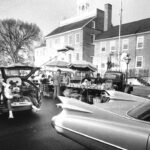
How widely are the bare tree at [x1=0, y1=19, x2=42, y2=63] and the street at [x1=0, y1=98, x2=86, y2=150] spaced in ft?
110

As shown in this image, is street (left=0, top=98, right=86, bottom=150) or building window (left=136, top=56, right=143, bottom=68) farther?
building window (left=136, top=56, right=143, bottom=68)

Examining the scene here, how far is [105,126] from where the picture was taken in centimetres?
214

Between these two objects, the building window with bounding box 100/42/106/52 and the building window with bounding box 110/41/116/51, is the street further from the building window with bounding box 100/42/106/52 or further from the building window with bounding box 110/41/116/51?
the building window with bounding box 100/42/106/52

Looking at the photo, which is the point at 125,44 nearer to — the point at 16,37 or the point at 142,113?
the point at 142,113

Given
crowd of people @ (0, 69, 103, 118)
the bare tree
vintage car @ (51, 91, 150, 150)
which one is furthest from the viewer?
the bare tree

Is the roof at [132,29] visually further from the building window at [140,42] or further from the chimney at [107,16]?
the chimney at [107,16]

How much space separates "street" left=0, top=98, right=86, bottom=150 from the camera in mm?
3393

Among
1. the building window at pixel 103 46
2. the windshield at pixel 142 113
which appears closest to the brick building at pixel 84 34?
Answer: the building window at pixel 103 46

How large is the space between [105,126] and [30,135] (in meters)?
2.60

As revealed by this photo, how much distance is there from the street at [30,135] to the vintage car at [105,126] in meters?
1.11

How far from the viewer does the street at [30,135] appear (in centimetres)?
339

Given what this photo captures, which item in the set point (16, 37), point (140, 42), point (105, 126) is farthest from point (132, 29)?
point (16, 37)

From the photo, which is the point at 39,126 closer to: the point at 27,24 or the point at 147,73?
the point at 147,73

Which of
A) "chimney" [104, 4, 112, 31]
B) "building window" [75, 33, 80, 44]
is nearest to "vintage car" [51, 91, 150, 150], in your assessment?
"building window" [75, 33, 80, 44]
